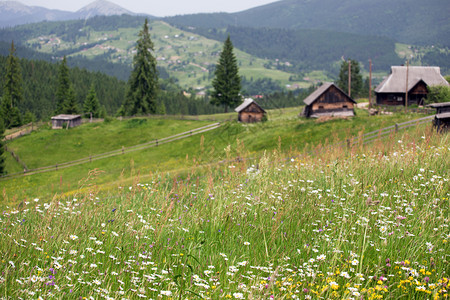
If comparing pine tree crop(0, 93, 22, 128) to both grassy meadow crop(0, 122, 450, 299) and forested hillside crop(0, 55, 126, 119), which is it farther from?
grassy meadow crop(0, 122, 450, 299)

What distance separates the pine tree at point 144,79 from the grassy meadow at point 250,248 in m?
67.8

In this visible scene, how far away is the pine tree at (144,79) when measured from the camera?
72938 mm

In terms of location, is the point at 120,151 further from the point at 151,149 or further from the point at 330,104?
the point at 330,104

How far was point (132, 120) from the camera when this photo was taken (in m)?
67.8

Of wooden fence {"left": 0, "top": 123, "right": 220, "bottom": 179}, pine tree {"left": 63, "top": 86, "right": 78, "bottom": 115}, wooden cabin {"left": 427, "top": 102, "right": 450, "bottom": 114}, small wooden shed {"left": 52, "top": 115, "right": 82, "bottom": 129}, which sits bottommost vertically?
wooden fence {"left": 0, "top": 123, "right": 220, "bottom": 179}

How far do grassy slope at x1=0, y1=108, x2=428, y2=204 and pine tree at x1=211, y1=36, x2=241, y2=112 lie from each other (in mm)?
10173

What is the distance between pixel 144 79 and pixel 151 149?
84.7ft

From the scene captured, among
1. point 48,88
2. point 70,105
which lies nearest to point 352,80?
point 70,105

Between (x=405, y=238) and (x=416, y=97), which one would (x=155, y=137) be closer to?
(x=416, y=97)

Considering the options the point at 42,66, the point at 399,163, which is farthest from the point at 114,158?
the point at 42,66

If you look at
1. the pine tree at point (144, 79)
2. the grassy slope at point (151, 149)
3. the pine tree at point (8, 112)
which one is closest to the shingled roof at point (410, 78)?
the grassy slope at point (151, 149)

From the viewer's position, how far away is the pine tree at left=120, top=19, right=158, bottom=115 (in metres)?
72.9

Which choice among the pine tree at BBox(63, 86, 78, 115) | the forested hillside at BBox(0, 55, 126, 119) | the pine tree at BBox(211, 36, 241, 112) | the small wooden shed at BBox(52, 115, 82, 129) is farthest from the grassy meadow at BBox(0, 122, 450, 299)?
the forested hillside at BBox(0, 55, 126, 119)

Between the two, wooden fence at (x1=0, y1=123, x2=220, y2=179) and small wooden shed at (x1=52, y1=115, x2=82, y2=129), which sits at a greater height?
small wooden shed at (x1=52, y1=115, x2=82, y2=129)
